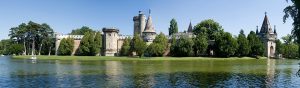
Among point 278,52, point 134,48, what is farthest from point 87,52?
point 278,52

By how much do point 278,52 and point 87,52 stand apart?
188 ft

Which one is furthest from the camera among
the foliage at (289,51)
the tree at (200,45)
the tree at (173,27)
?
the tree at (173,27)

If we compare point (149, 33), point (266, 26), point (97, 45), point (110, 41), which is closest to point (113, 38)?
point (110, 41)

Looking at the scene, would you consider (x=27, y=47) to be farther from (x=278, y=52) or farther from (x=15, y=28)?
(x=278, y=52)

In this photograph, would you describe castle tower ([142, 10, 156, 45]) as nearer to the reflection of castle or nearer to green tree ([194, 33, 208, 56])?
the reflection of castle

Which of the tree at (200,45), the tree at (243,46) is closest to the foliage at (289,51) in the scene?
the tree at (243,46)

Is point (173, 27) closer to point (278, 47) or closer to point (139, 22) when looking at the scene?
point (139, 22)

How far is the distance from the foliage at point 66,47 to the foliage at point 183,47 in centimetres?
2952

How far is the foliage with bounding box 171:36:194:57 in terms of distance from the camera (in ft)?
328

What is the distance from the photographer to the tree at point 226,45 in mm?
97750

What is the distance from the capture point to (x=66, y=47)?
11394 cm

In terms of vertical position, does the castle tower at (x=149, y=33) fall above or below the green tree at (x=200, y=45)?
above

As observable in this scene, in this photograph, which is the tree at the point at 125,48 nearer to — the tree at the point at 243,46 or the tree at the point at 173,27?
the tree at the point at 243,46

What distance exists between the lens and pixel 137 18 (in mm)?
144250
